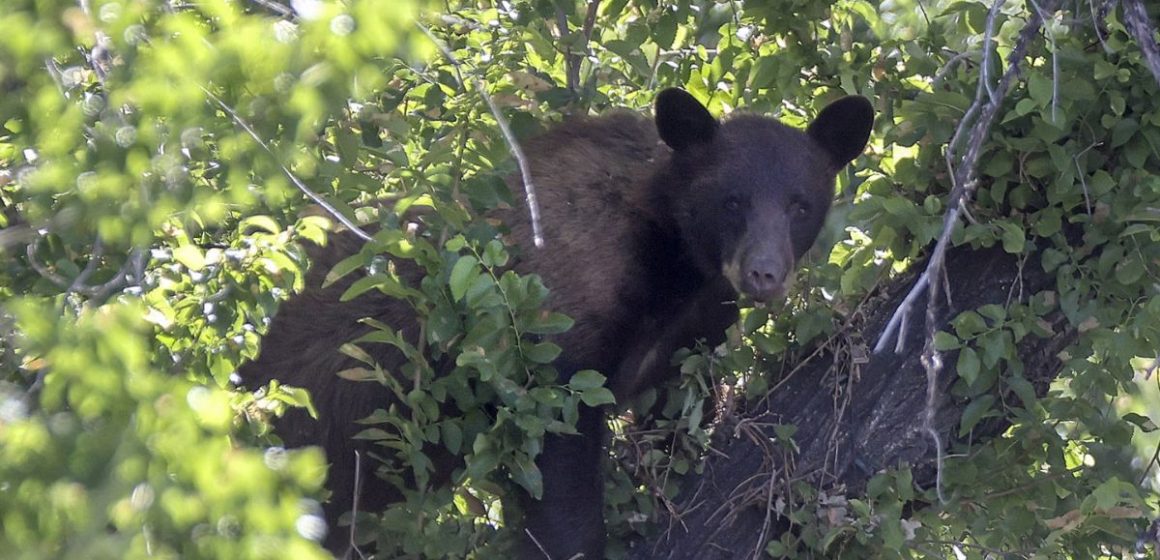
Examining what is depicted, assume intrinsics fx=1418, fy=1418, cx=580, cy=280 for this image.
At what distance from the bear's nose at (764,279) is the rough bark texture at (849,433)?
38 cm

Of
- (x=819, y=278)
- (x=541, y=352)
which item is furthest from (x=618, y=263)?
(x=541, y=352)

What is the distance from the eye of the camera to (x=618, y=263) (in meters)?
5.20

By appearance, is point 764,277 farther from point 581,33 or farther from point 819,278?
point 581,33

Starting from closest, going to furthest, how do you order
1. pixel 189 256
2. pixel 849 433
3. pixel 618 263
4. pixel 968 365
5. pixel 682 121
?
pixel 189 256 → pixel 968 365 → pixel 849 433 → pixel 618 263 → pixel 682 121

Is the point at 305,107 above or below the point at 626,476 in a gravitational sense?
above

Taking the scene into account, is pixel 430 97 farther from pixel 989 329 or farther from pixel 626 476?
pixel 989 329

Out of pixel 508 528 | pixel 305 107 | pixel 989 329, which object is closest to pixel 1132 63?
pixel 989 329

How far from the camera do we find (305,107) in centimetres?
194

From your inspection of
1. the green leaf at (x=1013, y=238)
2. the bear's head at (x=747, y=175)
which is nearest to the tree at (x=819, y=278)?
the green leaf at (x=1013, y=238)

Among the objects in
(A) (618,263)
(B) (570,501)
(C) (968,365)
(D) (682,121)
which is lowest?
(B) (570,501)

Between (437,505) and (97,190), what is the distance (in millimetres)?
2329

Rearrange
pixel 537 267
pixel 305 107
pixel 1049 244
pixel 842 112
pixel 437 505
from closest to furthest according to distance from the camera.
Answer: pixel 305 107 → pixel 437 505 → pixel 1049 244 → pixel 537 267 → pixel 842 112

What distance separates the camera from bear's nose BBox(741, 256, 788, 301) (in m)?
4.93

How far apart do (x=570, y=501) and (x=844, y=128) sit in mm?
1827
